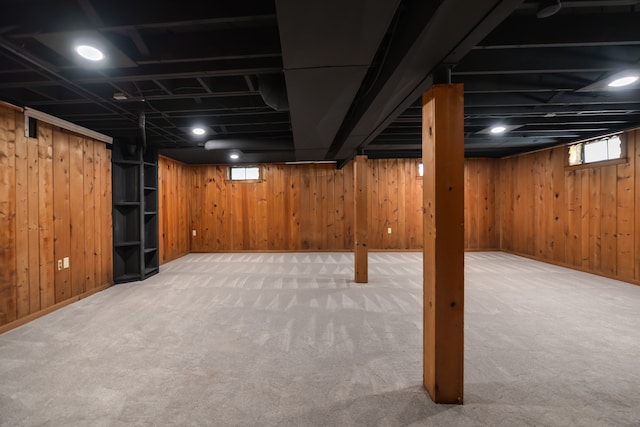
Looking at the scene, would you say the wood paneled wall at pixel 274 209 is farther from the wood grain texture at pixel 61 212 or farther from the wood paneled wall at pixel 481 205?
the wood grain texture at pixel 61 212

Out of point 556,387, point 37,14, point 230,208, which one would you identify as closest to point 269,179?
point 230,208

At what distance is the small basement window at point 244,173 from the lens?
22.0ft

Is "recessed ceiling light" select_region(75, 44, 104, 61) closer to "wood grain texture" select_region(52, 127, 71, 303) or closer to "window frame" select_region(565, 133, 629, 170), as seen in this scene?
"wood grain texture" select_region(52, 127, 71, 303)

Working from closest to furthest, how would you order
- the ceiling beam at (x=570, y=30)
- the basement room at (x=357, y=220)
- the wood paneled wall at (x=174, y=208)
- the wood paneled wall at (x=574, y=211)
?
the basement room at (x=357, y=220), the ceiling beam at (x=570, y=30), the wood paneled wall at (x=574, y=211), the wood paneled wall at (x=174, y=208)

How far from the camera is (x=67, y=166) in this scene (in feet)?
Result: 10.8

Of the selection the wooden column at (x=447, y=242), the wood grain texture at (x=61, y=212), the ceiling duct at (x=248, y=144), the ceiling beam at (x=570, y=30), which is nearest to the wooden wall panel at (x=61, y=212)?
the wood grain texture at (x=61, y=212)

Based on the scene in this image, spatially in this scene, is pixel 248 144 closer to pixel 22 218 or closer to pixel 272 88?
pixel 272 88

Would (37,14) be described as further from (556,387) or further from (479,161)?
(479,161)

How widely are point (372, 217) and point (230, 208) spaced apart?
3.38 meters

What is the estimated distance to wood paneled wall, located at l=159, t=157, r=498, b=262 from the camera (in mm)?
6605

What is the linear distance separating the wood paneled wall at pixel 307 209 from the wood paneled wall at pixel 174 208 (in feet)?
0.20

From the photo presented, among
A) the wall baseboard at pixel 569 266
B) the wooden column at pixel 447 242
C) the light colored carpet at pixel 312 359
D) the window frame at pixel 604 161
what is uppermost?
the window frame at pixel 604 161

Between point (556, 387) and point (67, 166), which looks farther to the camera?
point (67, 166)

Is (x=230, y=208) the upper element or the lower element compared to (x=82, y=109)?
lower
